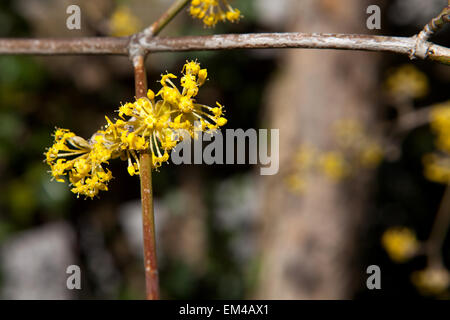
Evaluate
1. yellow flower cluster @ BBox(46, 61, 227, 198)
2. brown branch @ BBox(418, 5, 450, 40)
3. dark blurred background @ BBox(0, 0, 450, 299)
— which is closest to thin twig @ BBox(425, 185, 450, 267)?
dark blurred background @ BBox(0, 0, 450, 299)

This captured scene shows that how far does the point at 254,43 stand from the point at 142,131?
0.78 feet

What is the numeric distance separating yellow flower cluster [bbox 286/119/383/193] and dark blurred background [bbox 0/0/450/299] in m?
0.06

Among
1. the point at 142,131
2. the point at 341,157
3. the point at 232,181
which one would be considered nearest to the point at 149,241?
the point at 142,131

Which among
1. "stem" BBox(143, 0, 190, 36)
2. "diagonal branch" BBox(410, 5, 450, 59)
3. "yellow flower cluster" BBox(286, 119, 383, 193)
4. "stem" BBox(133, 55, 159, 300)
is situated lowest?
"stem" BBox(133, 55, 159, 300)

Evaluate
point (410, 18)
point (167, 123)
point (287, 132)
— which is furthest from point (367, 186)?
point (167, 123)

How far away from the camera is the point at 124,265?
2.94 meters

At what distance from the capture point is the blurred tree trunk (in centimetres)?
221

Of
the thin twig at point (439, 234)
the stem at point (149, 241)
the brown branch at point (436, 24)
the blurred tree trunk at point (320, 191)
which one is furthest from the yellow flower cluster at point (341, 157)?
the stem at point (149, 241)

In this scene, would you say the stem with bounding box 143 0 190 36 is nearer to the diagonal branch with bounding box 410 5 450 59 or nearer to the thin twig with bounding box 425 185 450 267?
the diagonal branch with bounding box 410 5 450 59

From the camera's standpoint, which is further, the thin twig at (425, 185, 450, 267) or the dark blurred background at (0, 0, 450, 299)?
the dark blurred background at (0, 0, 450, 299)

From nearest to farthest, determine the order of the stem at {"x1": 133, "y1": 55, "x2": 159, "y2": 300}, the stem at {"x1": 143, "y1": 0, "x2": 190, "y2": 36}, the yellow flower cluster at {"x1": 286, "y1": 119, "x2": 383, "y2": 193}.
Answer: the stem at {"x1": 133, "y1": 55, "x2": 159, "y2": 300}
the stem at {"x1": 143, "y1": 0, "x2": 190, "y2": 36}
the yellow flower cluster at {"x1": 286, "y1": 119, "x2": 383, "y2": 193}

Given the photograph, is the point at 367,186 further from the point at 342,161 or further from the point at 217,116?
the point at 217,116

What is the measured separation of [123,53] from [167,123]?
18cm
